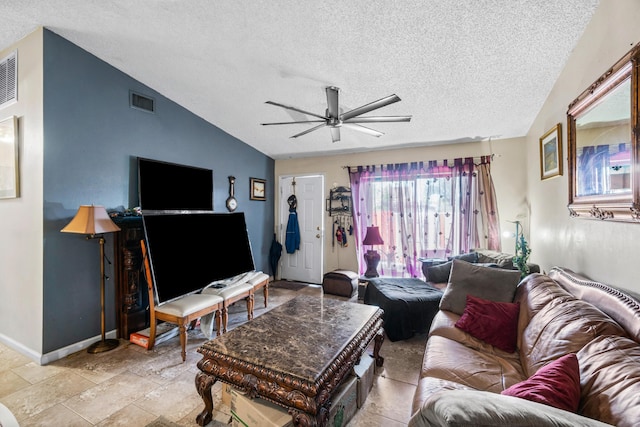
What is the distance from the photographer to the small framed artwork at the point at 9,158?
261cm

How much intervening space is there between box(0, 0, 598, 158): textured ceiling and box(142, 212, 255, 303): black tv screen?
62.3 inches

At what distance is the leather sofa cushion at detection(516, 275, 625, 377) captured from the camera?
133cm

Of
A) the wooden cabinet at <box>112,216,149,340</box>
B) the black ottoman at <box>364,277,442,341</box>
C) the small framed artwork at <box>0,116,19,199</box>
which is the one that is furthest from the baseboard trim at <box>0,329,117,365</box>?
the black ottoman at <box>364,277,442,341</box>

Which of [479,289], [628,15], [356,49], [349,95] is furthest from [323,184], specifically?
[628,15]

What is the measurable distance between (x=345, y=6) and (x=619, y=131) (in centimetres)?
186

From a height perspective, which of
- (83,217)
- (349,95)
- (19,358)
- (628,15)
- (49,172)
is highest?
(349,95)

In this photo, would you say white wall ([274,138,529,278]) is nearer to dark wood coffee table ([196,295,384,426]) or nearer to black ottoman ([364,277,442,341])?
black ottoman ([364,277,442,341])

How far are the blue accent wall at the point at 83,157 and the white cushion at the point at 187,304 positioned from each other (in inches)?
30.5

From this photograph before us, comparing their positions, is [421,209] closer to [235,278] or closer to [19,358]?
[235,278]

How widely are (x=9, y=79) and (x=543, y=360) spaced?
484cm

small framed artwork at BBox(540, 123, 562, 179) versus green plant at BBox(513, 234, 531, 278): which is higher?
small framed artwork at BBox(540, 123, 562, 179)

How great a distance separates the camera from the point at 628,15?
1.54 metres

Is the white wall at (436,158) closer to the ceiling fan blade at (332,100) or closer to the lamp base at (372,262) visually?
the lamp base at (372,262)

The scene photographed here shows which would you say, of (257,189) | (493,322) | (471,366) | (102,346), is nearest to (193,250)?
(102,346)
